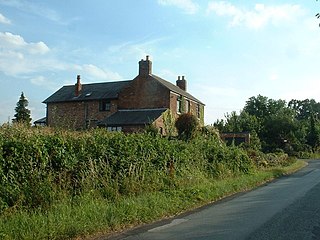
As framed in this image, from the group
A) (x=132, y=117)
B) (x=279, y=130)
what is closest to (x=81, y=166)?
(x=132, y=117)

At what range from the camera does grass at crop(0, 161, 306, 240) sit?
8227 mm

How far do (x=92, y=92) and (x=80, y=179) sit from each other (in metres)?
41.3

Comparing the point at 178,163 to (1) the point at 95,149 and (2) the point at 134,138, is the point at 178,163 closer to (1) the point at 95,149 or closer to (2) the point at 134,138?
(2) the point at 134,138

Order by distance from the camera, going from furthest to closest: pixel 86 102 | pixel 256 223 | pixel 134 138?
pixel 86 102 → pixel 134 138 → pixel 256 223

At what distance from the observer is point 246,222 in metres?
10.5

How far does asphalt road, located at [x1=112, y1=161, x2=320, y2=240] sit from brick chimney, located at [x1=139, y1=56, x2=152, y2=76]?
34317 mm

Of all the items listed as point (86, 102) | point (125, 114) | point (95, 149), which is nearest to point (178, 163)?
point (95, 149)

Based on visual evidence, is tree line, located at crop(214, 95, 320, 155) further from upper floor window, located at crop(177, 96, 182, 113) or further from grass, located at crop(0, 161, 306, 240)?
grass, located at crop(0, 161, 306, 240)

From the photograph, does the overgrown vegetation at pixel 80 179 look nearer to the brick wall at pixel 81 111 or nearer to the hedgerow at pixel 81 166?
the hedgerow at pixel 81 166

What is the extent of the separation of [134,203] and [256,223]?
3.29 m

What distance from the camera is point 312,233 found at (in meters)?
9.07

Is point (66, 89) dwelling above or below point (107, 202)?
above

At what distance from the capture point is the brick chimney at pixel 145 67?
4844cm

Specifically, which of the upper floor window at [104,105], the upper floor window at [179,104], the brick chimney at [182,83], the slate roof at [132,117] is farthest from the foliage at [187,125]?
the brick chimney at [182,83]
